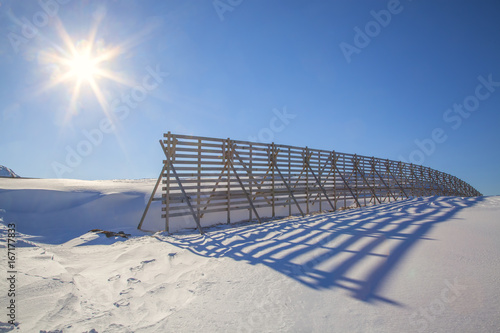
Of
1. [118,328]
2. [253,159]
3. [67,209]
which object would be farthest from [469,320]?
[67,209]

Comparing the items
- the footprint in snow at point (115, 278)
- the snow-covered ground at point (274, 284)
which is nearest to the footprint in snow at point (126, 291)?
the snow-covered ground at point (274, 284)

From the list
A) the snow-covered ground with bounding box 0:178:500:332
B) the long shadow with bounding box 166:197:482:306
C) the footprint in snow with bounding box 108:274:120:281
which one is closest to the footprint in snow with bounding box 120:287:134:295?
the snow-covered ground with bounding box 0:178:500:332

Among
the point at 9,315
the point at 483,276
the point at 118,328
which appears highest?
the point at 9,315

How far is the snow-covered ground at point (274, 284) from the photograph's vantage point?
142 cm

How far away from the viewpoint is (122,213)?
264 inches

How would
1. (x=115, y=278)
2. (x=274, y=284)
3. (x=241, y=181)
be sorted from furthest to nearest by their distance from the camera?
(x=241, y=181) → (x=115, y=278) → (x=274, y=284)

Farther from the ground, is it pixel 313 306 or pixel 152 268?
pixel 152 268

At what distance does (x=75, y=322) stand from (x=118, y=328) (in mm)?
319

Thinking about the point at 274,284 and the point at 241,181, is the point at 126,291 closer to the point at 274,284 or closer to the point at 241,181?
the point at 274,284

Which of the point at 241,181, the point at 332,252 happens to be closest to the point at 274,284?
the point at 332,252

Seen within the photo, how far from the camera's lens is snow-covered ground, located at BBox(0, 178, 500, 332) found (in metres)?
1.42

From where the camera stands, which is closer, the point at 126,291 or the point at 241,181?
the point at 126,291

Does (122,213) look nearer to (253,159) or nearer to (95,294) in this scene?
(253,159)

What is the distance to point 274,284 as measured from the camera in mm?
1993
